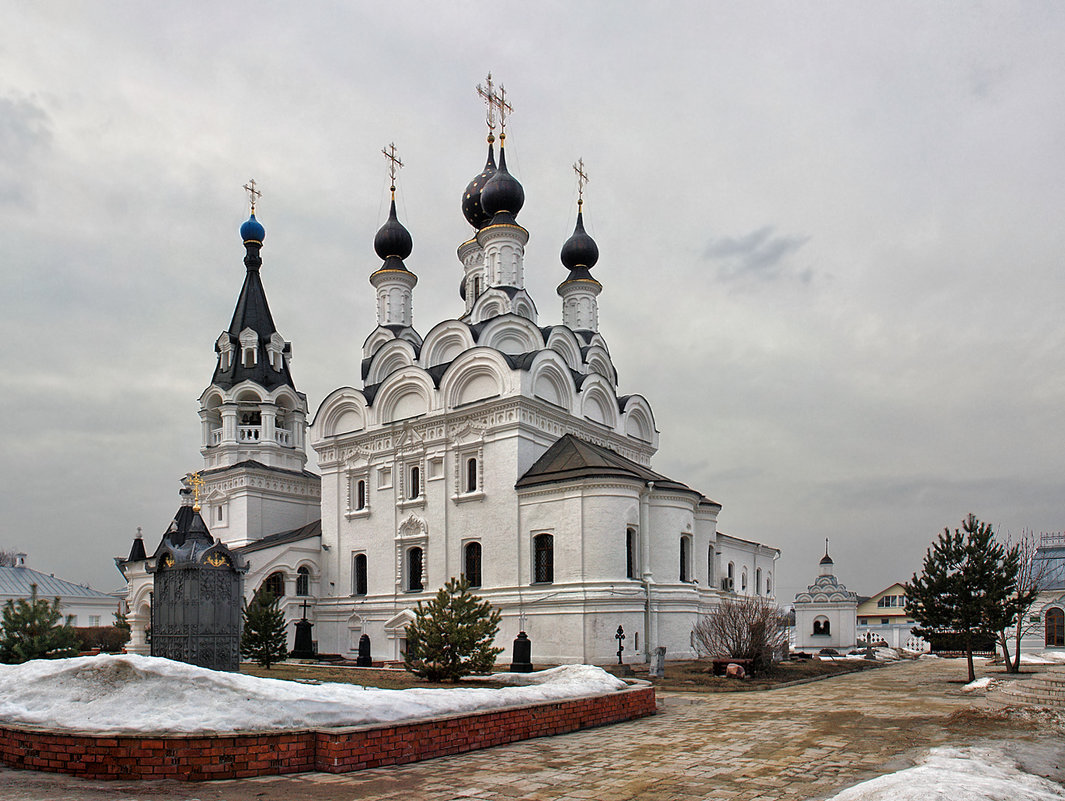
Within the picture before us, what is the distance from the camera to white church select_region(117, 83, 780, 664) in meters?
23.6

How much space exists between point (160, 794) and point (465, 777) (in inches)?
96.0

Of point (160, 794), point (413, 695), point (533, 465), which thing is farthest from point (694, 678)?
point (160, 794)

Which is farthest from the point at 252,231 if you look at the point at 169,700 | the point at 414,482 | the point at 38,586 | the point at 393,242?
the point at 169,700

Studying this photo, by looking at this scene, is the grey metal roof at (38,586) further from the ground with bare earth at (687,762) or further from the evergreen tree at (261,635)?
the ground with bare earth at (687,762)

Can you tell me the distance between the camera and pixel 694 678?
1812 cm

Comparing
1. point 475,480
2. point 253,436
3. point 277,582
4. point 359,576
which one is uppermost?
point 253,436

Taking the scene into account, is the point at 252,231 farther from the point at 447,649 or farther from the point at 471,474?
the point at 447,649

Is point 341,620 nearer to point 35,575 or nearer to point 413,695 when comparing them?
point 413,695

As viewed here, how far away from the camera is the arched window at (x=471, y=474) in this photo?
2631cm

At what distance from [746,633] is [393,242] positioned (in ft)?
68.8

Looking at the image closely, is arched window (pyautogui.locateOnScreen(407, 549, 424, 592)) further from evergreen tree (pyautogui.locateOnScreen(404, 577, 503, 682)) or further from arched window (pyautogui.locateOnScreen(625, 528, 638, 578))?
evergreen tree (pyautogui.locateOnScreen(404, 577, 503, 682))

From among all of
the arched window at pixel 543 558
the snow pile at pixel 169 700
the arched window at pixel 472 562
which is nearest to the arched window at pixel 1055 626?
the arched window at pixel 543 558

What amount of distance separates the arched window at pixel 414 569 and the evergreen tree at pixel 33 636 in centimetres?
1020

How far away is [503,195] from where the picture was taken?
30391 millimetres
